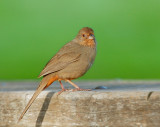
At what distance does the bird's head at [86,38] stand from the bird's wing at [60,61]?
336 millimetres

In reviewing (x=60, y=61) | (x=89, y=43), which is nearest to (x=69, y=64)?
(x=60, y=61)

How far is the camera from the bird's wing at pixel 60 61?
4590mm

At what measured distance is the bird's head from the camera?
5133 mm

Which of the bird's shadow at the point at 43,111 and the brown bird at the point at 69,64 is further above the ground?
the brown bird at the point at 69,64

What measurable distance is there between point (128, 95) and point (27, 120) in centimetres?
110

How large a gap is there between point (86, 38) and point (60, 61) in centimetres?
62

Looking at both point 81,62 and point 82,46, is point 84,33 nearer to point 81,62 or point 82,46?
point 82,46

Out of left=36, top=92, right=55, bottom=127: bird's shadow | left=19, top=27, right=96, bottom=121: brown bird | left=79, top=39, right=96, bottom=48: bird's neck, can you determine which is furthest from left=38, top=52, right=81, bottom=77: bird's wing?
left=36, top=92, right=55, bottom=127: bird's shadow

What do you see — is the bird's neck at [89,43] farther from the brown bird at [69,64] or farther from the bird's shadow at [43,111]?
the bird's shadow at [43,111]

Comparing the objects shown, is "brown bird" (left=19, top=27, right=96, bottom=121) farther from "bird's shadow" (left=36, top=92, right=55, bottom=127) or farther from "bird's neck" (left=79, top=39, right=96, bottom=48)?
"bird's shadow" (left=36, top=92, right=55, bottom=127)

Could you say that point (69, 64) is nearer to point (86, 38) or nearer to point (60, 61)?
point (60, 61)

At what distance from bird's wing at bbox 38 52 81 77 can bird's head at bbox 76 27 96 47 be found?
34cm

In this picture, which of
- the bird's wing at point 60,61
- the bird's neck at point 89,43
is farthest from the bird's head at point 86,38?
the bird's wing at point 60,61

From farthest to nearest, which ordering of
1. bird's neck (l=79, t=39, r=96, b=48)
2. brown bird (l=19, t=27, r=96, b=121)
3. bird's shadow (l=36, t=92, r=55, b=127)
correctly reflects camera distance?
bird's neck (l=79, t=39, r=96, b=48) < brown bird (l=19, t=27, r=96, b=121) < bird's shadow (l=36, t=92, r=55, b=127)
